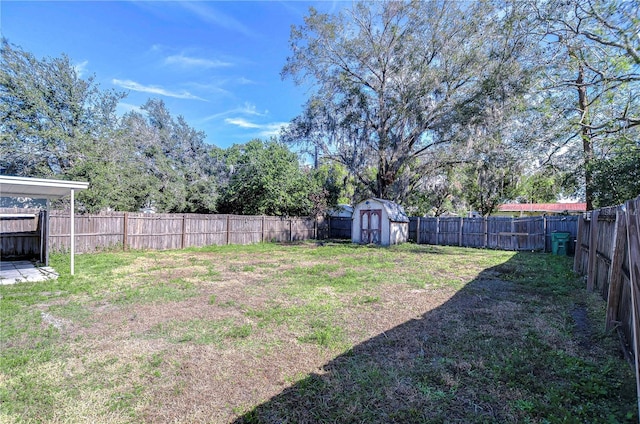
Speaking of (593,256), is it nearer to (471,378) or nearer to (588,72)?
(471,378)

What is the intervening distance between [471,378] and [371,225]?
508 inches

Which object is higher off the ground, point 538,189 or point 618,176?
point 538,189

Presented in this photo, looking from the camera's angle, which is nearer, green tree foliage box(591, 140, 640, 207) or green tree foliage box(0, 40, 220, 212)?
green tree foliage box(591, 140, 640, 207)

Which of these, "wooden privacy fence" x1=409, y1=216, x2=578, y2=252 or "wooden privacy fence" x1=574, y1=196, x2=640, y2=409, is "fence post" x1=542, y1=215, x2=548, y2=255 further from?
"wooden privacy fence" x1=574, y1=196, x2=640, y2=409

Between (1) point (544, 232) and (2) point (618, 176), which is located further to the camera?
(1) point (544, 232)

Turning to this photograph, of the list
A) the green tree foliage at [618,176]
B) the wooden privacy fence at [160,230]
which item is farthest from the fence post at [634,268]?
the wooden privacy fence at [160,230]

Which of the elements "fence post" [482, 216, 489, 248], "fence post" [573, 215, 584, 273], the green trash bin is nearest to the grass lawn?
"fence post" [573, 215, 584, 273]

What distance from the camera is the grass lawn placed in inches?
86.1

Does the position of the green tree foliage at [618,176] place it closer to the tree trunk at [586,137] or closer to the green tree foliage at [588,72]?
the green tree foliage at [588,72]

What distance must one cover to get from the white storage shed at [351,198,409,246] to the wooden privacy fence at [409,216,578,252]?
119 cm

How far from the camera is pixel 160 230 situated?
38.4ft

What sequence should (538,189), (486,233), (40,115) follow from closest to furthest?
(40,115), (486,233), (538,189)

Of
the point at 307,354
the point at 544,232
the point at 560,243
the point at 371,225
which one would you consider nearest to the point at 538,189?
the point at 544,232

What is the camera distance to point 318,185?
61.1 feet
